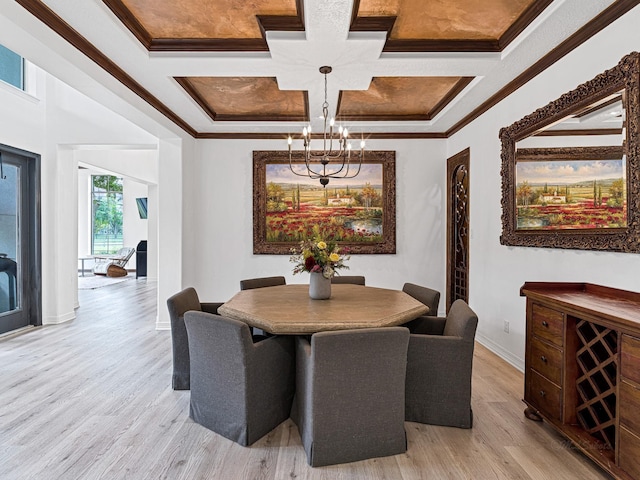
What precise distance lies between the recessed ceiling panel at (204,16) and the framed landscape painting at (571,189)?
223 centimetres

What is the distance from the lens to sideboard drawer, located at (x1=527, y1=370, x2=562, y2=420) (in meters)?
2.38

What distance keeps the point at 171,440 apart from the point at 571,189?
321 cm

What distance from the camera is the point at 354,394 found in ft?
7.11

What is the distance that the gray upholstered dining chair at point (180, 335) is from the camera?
300 centimetres

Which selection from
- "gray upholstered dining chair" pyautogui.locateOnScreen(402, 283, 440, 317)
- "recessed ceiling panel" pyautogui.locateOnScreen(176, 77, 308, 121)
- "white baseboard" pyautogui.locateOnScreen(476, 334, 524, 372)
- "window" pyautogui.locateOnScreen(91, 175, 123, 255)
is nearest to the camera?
"gray upholstered dining chair" pyautogui.locateOnScreen(402, 283, 440, 317)

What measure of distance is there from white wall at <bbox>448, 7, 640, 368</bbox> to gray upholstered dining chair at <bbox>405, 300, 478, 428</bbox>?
94 cm

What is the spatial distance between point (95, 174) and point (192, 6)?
12282 mm

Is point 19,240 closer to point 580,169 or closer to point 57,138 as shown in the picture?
point 57,138

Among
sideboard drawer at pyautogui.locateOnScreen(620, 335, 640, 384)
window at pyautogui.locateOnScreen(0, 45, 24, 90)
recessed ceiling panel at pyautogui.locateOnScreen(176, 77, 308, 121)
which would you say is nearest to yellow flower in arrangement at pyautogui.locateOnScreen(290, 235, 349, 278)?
sideboard drawer at pyautogui.locateOnScreen(620, 335, 640, 384)

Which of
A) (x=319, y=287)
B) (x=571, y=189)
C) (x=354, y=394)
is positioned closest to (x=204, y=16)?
(x=319, y=287)

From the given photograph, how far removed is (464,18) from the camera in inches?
109

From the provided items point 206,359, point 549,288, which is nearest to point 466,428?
point 549,288

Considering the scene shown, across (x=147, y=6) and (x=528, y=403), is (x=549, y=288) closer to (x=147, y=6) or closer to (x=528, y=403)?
(x=528, y=403)

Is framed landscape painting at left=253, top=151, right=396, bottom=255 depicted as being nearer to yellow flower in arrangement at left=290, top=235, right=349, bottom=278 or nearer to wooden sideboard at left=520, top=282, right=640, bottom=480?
yellow flower in arrangement at left=290, top=235, right=349, bottom=278
